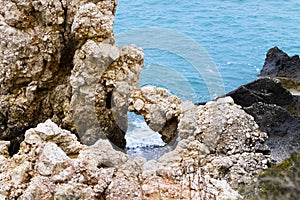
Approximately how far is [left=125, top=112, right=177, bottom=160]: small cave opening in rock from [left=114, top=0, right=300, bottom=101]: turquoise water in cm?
473

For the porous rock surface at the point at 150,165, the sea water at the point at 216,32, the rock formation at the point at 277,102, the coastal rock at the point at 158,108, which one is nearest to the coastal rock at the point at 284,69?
the rock formation at the point at 277,102

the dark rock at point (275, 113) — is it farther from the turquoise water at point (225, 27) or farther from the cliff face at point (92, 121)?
the turquoise water at point (225, 27)

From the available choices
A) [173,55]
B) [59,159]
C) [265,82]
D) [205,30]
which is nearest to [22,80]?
[59,159]

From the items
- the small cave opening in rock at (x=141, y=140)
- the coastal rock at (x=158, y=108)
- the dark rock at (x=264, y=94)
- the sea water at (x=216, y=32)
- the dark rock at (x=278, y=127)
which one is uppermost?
the coastal rock at (x=158, y=108)

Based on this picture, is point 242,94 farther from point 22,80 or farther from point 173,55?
point 173,55

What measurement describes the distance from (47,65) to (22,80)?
761mm

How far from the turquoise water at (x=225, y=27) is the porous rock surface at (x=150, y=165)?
12.3 meters

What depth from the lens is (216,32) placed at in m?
29.8

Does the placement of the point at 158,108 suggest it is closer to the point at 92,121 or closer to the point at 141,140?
the point at 92,121

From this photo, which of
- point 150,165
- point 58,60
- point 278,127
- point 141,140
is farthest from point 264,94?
point 150,165

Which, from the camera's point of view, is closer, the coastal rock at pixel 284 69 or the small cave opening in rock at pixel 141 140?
the small cave opening in rock at pixel 141 140

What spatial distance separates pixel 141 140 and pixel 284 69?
23.8 feet

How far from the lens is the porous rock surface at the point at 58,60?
37.9ft

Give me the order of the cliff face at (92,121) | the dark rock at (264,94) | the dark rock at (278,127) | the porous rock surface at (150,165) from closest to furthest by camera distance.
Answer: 1. the porous rock surface at (150,165)
2. the cliff face at (92,121)
3. the dark rock at (278,127)
4. the dark rock at (264,94)
